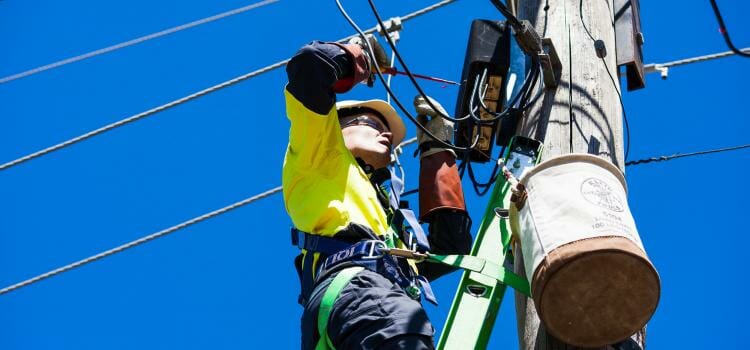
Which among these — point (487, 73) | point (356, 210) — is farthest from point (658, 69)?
point (356, 210)

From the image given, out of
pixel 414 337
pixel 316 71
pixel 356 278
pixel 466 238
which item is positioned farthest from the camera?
pixel 466 238

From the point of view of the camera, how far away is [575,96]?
14.7 feet

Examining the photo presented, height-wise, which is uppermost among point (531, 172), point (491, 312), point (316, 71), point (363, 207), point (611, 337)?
point (316, 71)

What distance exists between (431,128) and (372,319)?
5.20 feet

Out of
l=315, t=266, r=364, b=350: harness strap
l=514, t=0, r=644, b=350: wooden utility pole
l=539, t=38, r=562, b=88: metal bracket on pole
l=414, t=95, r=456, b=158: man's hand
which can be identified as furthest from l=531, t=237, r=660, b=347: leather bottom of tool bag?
l=414, t=95, r=456, b=158: man's hand

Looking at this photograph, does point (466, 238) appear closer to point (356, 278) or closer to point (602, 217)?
point (356, 278)

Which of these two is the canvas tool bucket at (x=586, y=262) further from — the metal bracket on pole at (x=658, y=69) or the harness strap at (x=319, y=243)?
the metal bracket on pole at (x=658, y=69)

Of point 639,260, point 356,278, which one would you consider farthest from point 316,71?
point 639,260

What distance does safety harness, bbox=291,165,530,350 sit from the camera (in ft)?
13.1

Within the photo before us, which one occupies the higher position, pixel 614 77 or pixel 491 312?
pixel 614 77

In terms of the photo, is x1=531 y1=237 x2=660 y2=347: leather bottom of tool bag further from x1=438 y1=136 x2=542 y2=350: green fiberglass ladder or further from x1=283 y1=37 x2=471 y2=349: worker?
x1=283 y1=37 x2=471 y2=349: worker

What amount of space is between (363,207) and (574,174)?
0.98 metres

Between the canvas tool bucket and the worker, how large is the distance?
0.45 m

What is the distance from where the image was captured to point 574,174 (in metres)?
3.84
